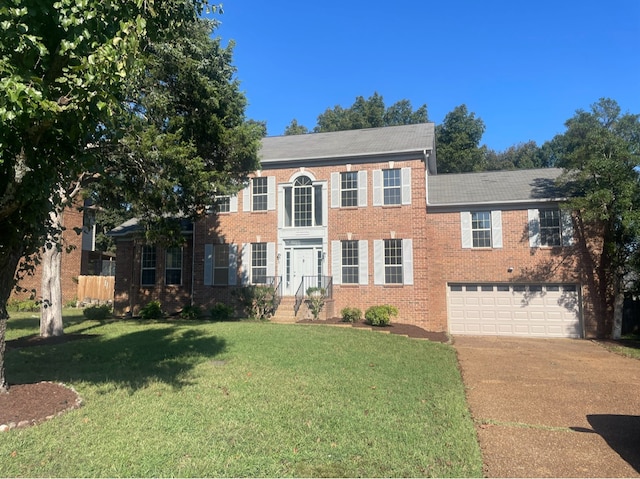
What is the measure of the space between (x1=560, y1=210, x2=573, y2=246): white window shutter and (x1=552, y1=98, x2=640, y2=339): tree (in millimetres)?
238

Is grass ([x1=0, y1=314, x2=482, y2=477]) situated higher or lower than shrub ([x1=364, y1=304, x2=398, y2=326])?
lower

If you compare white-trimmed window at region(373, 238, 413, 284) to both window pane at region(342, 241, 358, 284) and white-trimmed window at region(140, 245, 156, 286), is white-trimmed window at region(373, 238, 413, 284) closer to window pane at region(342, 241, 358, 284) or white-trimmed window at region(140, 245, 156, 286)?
window pane at region(342, 241, 358, 284)

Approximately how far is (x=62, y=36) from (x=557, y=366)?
11.6m

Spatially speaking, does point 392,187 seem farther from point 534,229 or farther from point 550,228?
point 550,228

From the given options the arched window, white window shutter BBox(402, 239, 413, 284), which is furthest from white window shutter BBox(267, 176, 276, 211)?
white window shutter BBox(402, 239, 413, 284)

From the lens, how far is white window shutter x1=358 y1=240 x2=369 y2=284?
18359mm

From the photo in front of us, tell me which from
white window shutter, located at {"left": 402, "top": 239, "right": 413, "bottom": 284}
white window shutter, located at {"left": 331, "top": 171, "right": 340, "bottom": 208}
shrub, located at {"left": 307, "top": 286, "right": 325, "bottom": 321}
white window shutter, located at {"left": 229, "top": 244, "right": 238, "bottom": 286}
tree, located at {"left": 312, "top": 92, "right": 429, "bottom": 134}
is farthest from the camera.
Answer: tree, located at {"left": 312, "top": 92, "right": 429, "bottom": 134}

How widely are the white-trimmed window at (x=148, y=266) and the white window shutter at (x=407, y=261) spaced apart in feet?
37.6

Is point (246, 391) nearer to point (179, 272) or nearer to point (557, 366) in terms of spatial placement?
point (557, 366)

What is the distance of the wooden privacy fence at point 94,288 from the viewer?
26531mm

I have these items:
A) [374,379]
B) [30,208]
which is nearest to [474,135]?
[374,379]

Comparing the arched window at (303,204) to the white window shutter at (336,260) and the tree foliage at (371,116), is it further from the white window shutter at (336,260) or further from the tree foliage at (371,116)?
the tree foliage at (371,116)

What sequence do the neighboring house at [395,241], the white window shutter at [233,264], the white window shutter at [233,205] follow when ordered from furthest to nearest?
the white window shutter at [233,205]
the white window shutter at [233,264]
the neighboring house at [395,241]

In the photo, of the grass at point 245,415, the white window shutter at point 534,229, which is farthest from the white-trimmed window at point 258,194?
the white window shutter at point 534,229
